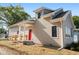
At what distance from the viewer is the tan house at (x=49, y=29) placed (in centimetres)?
885

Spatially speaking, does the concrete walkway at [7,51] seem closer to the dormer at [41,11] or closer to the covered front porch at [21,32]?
the covered front porch at [21,32]

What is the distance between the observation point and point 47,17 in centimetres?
927

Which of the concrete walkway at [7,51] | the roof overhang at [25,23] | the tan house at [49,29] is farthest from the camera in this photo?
the roof overhang at [25,23]

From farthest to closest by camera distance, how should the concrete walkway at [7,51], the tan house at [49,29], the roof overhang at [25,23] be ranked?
the roof overhang at [25,23] → the tan house at [49,29] → the concrete walkway at [7,51]

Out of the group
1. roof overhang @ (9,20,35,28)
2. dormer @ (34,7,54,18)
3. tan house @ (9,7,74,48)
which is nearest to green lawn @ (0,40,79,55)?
tan house @ (9,7,74,48)

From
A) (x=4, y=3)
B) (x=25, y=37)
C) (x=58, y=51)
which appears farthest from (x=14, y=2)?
(x=58, y=51)

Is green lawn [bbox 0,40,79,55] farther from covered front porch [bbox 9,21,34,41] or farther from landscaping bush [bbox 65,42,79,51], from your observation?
covered front porch [bbox 9,21,34,41]

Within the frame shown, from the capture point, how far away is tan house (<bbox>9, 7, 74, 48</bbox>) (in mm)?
8852

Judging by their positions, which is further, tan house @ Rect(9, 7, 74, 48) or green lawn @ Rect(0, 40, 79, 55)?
tan house @ Rect(9, 7, 74, 48)

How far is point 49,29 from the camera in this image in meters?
9.54

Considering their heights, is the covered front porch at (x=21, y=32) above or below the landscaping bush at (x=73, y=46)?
above

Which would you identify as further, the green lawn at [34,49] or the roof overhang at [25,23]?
the roof overhang at [25,23]

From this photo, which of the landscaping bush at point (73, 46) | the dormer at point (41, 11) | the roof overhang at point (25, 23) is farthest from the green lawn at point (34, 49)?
the dormer at point (41, 11)
